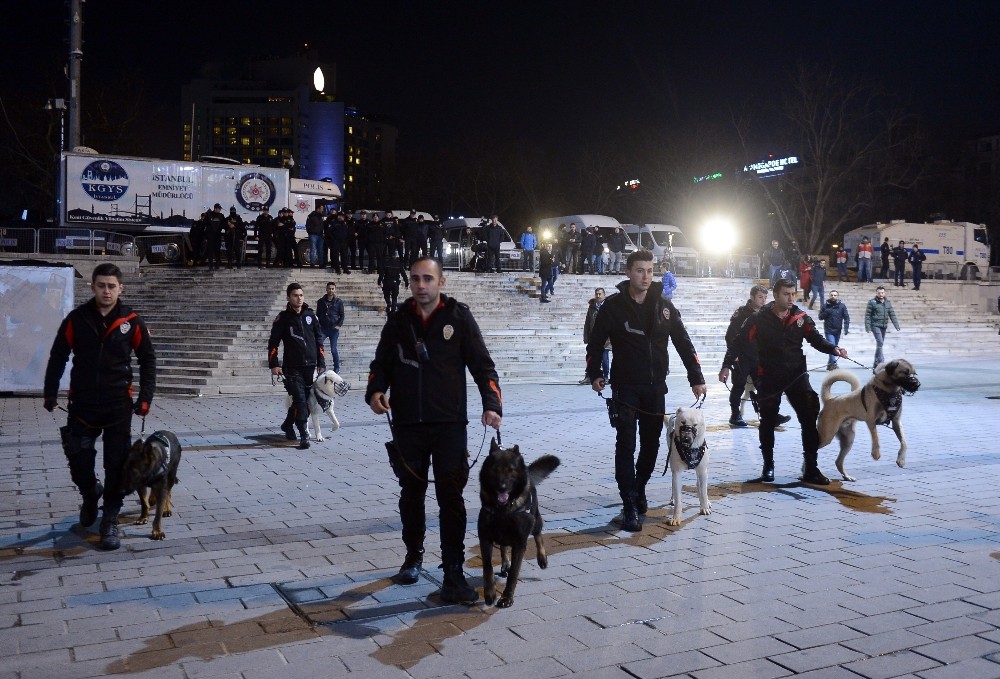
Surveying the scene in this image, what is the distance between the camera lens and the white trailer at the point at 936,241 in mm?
36062

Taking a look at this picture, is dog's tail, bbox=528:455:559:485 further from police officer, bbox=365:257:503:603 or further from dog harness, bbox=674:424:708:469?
dog harness, bbox=674:424:708:469

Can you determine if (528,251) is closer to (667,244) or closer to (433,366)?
(667,244)

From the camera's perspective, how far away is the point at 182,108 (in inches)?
5413

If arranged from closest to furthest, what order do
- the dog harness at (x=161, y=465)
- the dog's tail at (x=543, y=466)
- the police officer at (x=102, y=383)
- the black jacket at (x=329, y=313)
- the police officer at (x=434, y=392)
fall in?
1. the police officer at (x=434, y=392)
2. the dog's tail at (x=543, y=466)
3. the police officer at (x=102, y=383)
4. the dog harness at (x=161, y=465)
5. the black jacket at (x=329, y=313)

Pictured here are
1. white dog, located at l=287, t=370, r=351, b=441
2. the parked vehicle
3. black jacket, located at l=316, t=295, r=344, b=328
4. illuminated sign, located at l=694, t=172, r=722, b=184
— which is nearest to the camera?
white dog, located at l=287, t=370, r=351, b=441

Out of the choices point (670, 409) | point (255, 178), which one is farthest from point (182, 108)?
point (670, 409)

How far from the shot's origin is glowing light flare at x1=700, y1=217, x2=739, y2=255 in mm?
37103

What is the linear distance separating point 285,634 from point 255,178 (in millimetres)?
26911

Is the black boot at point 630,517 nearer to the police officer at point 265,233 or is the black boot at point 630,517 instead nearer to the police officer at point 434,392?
the police officer at point 434,392

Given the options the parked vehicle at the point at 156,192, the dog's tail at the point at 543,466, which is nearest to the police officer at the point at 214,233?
the parked vehicle at the point at 156,192

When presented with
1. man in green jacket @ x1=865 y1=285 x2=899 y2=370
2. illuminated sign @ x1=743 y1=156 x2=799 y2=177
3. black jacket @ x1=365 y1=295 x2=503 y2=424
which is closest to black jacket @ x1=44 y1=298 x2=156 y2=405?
black jacket @ x1=365 y1=295 x2=503 y2=424

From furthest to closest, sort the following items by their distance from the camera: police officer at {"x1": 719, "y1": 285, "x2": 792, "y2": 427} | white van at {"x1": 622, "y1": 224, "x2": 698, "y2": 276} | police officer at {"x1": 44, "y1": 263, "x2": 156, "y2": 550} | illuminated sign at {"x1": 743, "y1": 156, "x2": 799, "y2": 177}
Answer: illuminated sign at {"x1": 743, "y1": 156, "x2": 799, "y2": 177} < white van at {"x1": 622, "y1": 224, "x2": 698, "y2": 276} < police officer at {"x1": 719, "y1": 285, "x2": 792, "y2": 427} < police officer at {"x1": 44, "y1": 263, "x2": 156, "y2": 550}

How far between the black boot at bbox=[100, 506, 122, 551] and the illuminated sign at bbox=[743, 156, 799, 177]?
4221 cm

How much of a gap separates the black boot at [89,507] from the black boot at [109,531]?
0.36 metres
